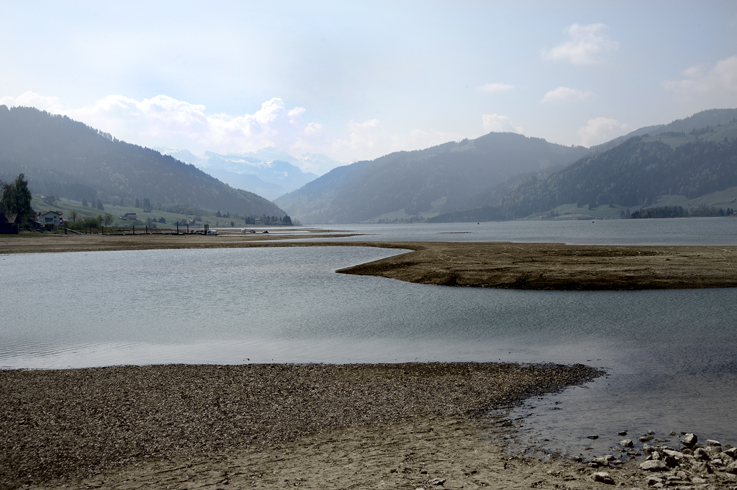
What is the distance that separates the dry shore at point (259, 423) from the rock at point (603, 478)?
1.88 meters

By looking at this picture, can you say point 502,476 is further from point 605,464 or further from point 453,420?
Answer: point 453,420

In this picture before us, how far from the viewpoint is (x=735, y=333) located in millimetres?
26016

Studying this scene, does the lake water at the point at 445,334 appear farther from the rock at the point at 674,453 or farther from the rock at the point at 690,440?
the rock at the point at 674,453

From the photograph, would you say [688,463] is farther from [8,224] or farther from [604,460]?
[8,224]

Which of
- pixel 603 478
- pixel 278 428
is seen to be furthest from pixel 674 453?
pixel 278 428

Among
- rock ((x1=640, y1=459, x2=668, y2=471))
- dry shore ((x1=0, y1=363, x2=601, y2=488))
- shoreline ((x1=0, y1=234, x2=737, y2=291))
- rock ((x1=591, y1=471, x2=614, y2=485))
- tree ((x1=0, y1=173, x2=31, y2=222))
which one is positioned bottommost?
dry shore ((x1=0, y1=363, x2=601, y2=488))

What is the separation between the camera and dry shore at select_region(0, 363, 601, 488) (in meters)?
11.1

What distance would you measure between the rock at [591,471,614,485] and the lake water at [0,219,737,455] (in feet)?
5.91

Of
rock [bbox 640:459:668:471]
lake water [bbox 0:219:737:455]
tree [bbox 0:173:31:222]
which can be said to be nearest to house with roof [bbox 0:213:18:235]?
tree [bbox 0:173:31:222]

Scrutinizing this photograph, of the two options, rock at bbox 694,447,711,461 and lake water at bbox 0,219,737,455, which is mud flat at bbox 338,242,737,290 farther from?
rock at bbox 694,447,711,461

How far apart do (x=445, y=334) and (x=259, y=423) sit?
619 inches

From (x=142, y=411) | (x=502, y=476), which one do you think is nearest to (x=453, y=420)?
(x=502, y=476)

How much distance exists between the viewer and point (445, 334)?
27.8m

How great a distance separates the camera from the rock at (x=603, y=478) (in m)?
10.2
